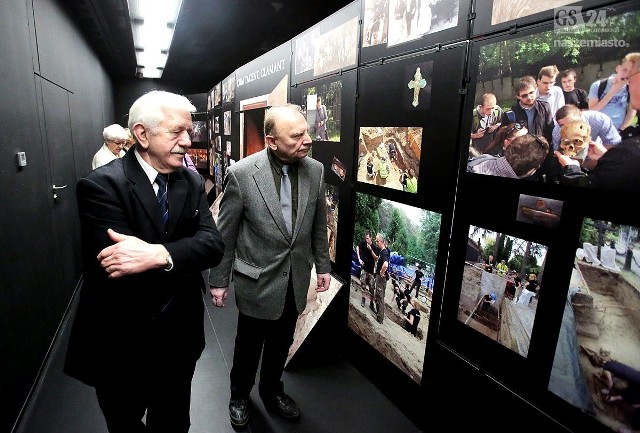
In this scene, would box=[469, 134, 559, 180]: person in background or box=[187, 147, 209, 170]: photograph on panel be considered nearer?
box=[469, 134, 559, 180]: person in background

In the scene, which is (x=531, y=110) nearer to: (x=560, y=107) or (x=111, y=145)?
(x=560, y=107)

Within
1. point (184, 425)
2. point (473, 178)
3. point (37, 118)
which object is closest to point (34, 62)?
point (37, 118)

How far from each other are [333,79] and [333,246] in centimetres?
125

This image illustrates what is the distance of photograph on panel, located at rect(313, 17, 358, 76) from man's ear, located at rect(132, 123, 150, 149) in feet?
5.37

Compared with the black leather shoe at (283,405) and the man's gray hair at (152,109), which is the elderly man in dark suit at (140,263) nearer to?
the man's gray hair at (152,109)

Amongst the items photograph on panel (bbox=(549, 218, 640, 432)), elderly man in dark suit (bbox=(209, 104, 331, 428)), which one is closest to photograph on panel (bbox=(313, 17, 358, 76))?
elderly man in dark suit (bbox=(209, 104, 331, 428))

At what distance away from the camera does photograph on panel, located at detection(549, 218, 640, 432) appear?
1.18 m

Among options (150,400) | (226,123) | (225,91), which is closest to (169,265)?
(150,400)

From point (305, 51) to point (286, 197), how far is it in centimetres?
180

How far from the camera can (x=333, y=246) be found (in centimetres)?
294

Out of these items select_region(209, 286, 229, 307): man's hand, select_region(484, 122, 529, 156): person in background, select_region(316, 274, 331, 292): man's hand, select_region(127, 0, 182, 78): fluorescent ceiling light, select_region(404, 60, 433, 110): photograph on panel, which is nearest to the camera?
select_region(484, 122, 529, 156): person in background

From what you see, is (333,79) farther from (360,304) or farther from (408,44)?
(360,304)

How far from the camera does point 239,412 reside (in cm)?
220

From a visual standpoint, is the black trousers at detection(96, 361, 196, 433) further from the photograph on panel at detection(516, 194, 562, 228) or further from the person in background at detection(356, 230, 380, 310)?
the photograph on panel at detection(516, 194, 562, 228)
